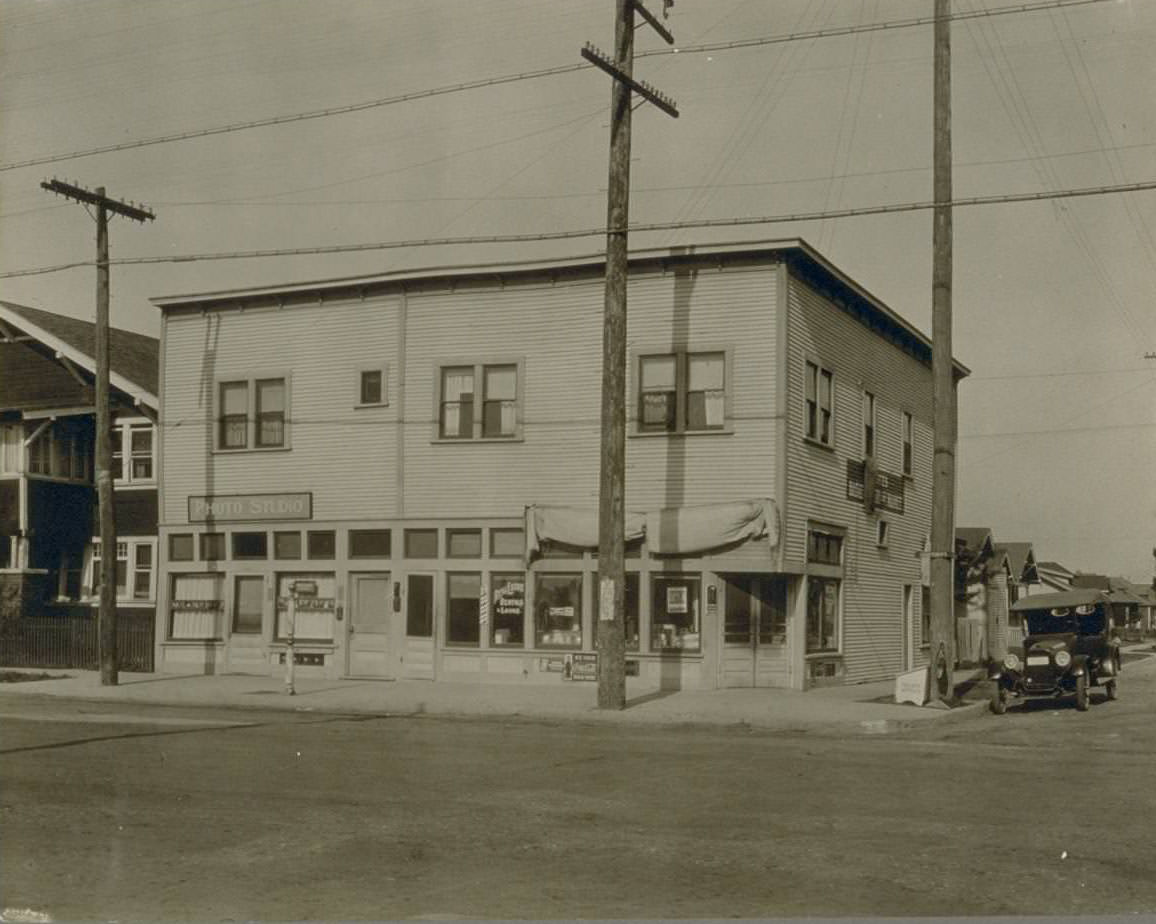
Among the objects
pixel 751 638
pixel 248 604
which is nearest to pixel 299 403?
pixel 248 604

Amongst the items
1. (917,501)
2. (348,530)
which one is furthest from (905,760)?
(917,501)

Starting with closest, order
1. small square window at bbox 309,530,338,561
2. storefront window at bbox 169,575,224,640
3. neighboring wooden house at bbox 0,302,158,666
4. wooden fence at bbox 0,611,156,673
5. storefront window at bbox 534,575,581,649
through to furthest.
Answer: storefront window at bbox 534,575,581,649
small square window at bbox 309,530,338,561
storefront window at bbox 169,575,224,640
wooden fence at bbox 0,611,156,673
neighboring wooden house at bbox 0,302,158,666

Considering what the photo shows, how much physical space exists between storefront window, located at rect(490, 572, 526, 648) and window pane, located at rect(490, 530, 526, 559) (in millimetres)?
401

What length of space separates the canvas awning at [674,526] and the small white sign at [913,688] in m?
3.41

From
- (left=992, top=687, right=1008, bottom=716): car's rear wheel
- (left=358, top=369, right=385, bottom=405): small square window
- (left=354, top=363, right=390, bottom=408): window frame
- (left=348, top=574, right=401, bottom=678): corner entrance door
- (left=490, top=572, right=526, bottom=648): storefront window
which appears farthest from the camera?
(left=358, top=369, right=385, bottom=405): small square window

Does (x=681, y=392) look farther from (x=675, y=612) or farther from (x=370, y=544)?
(x=370, y=544)

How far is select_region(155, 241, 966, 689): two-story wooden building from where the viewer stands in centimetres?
2530

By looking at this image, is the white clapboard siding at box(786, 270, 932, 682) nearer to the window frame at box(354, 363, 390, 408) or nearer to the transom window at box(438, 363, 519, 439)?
the transom window at box(438, 363, 519, 439)

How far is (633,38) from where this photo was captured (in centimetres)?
2202

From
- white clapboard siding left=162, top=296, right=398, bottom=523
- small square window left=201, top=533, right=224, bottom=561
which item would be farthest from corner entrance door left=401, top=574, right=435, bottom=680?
small square window left=201, top=533, right=224, bottom=561

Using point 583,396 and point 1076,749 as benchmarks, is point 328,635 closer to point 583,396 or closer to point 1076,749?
point 583,396

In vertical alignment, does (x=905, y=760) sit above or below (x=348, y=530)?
below

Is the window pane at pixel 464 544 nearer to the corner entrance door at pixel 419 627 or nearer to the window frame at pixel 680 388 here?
the corner entrance door at pixel 419 627

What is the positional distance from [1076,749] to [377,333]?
16.5m
